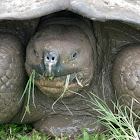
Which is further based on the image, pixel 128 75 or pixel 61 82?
pixel 128 75

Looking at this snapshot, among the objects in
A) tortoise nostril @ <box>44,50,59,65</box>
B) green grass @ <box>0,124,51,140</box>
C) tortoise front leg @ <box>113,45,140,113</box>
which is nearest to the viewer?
tortoise nostril @ <box>44,50,59,65</box>

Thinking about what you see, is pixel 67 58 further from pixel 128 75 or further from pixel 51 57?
pixel 128 75

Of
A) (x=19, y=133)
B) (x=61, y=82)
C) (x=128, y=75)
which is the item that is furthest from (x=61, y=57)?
(x=19, y=133)

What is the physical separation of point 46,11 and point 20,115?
3.51ft

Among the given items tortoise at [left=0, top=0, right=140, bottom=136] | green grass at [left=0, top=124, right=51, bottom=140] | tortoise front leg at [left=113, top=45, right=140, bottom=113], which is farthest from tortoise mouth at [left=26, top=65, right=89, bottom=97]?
green grass at [left=0, top=124, right=51, bottom=140]

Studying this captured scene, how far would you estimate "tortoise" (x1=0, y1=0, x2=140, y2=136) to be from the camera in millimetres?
2357

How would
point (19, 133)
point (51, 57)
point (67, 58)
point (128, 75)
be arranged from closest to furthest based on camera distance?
point (51, 57)
point (67, 58)
point (128, 75)
point (19, 133)

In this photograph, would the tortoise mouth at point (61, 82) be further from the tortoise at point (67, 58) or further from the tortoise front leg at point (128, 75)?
the tortoise front leg at point (128, 75)

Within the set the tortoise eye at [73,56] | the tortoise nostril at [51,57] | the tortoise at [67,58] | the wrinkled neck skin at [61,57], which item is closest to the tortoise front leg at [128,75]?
the tortoise at [67,58]

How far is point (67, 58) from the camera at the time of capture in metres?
2.46

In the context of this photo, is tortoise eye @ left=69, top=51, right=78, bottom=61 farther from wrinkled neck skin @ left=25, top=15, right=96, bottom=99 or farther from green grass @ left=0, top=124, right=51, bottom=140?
green grass @ left=0, top=124, right=51, bottom=140

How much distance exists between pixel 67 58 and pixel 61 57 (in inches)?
2.1

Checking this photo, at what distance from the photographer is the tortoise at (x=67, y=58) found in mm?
2357

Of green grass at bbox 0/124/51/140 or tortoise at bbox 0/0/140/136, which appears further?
green grass at bbox 0/124/51/140
